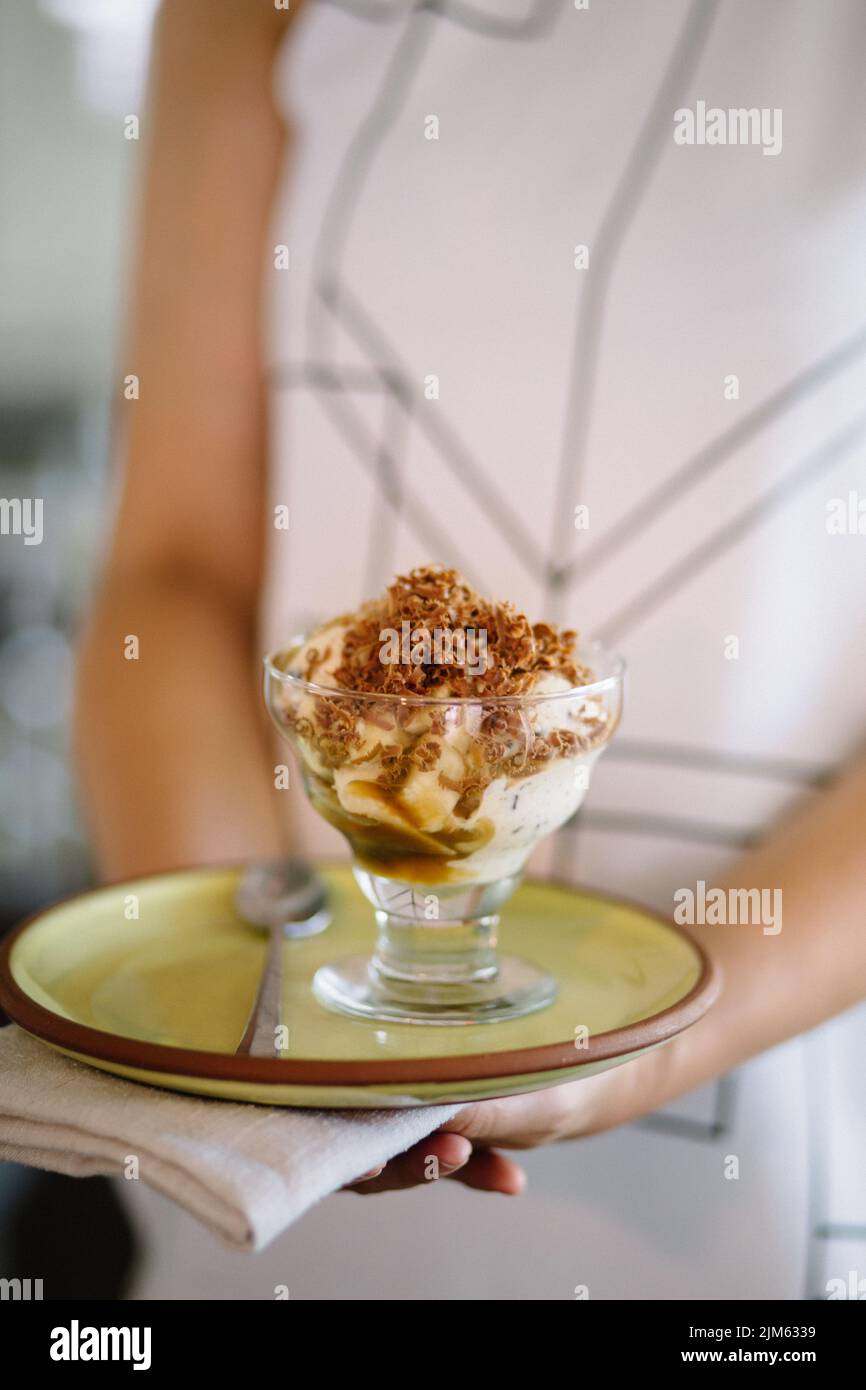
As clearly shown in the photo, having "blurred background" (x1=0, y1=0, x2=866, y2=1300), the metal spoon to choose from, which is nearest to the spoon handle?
the metal spoon

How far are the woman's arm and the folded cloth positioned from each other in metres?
0.49

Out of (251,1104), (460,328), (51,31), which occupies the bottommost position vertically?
(251,1104)

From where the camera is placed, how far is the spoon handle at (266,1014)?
21.4 inches

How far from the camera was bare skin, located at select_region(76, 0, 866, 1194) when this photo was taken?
39.2 inches

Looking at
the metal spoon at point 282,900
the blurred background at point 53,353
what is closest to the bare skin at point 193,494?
the metal spoon at point 282,900

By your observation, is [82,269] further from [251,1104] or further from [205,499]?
[251,1104]

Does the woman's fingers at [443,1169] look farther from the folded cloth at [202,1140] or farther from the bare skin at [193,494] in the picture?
the bare skin at [193,494]

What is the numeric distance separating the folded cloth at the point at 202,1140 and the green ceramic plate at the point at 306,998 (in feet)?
0.04

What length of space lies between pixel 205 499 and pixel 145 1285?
64 centimetres

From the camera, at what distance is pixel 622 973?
67 cm

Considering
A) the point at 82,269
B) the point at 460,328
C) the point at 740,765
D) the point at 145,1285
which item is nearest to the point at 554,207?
the point at 460,328

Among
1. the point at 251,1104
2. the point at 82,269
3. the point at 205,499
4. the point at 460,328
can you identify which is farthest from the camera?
the point at 82,269

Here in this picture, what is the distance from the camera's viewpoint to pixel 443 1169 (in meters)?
0.57

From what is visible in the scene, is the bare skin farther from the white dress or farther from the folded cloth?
the folded cloth
